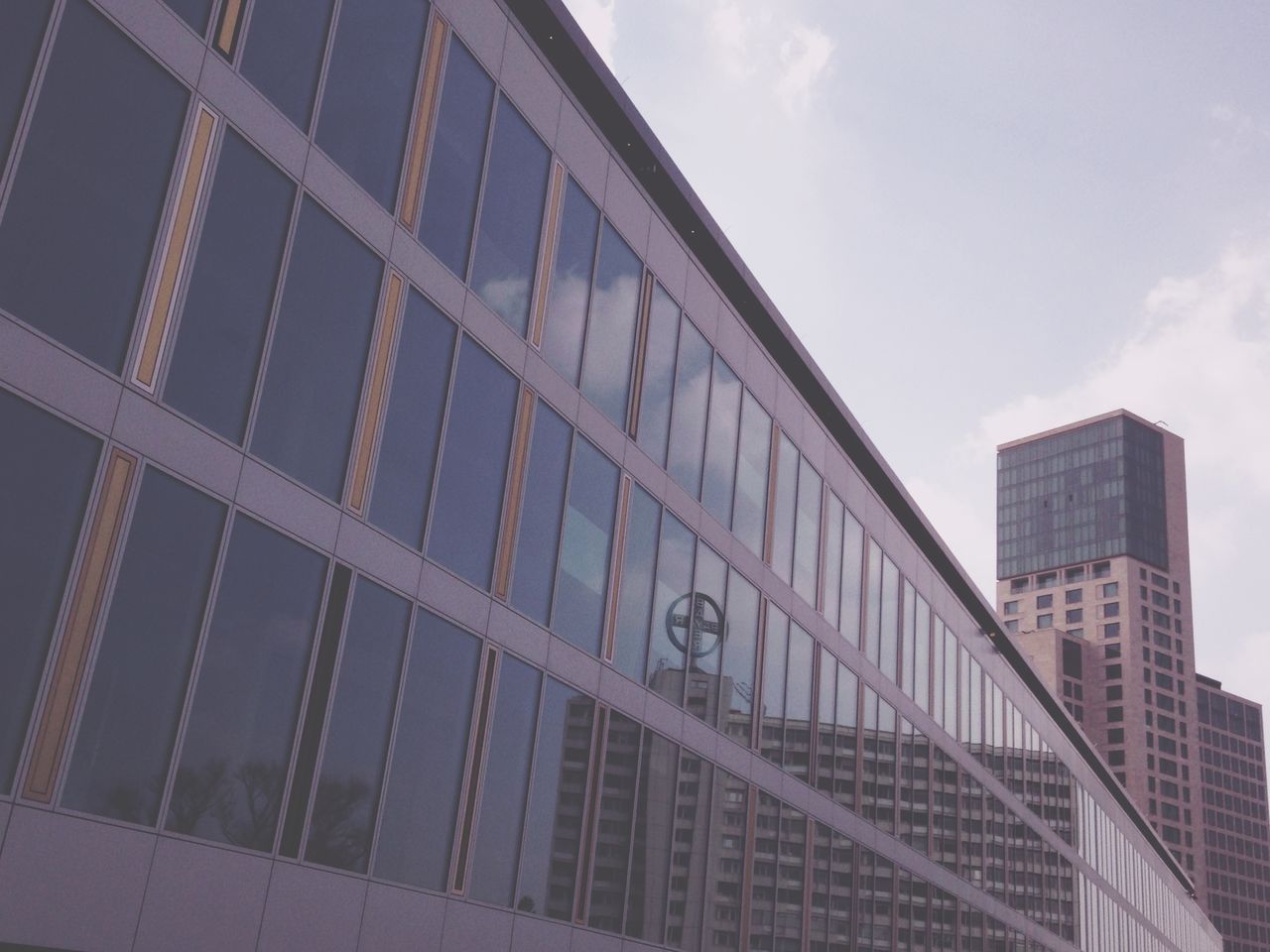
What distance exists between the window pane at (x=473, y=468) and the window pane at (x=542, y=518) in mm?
777

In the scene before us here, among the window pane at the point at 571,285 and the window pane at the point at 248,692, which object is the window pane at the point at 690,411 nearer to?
the window pane at the point at 571,285

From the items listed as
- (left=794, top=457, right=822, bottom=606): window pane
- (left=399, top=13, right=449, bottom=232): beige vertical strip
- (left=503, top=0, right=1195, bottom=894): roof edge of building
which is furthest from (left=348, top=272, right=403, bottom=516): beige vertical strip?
(left=794, top=457, right=822, bottom=606): window pane

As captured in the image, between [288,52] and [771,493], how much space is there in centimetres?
1798

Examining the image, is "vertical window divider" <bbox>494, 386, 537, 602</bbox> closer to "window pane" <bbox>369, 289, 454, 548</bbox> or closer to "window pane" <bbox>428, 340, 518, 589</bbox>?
"window pane" <bbox>428, 340, 518, 589</bbox>

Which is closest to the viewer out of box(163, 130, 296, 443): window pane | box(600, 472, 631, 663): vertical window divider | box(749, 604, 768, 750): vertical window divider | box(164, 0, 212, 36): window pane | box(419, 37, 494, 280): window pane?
box(163, 130, 296, 443): window pane

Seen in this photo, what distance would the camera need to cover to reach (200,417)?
15148 mm

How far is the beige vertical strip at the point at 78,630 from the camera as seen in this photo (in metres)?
12.8

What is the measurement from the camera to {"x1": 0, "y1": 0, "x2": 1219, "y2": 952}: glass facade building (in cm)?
1347

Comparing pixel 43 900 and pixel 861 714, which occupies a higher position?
pixel 861 714

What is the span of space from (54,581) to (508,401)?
30.0 ft

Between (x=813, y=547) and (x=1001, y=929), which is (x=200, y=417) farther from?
(x=1001, y=929)

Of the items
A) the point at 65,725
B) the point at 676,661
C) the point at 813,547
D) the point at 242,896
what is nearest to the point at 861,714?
the point at 813,547

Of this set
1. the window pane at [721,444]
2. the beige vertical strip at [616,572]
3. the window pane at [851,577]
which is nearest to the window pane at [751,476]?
the window pane at [721,444]

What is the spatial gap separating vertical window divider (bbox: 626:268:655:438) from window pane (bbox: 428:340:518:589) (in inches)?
172
